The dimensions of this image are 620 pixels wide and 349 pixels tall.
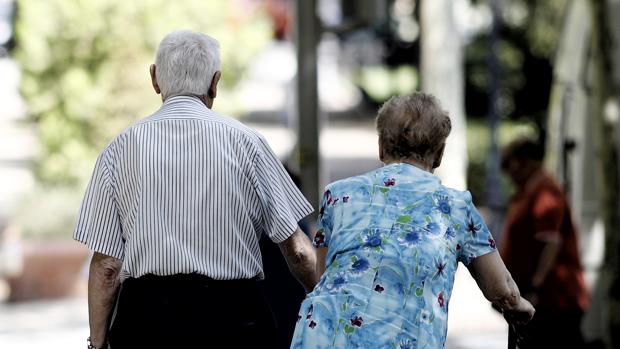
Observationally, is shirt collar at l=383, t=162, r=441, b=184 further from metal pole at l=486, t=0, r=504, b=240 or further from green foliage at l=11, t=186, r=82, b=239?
metal pole at l=486, t=0, r=504, b=240

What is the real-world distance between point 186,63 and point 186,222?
545mm

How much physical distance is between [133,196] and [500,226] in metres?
9.02

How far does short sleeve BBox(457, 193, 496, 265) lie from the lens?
4016 millimetres

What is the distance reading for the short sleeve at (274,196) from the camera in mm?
4254

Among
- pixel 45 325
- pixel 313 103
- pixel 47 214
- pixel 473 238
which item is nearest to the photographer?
pixel 473 238

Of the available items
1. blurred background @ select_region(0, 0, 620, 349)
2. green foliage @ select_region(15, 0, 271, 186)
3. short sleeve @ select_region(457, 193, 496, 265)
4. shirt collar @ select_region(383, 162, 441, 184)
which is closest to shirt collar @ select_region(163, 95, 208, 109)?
shirt collar @ select_region(383, 162, 441, 184)

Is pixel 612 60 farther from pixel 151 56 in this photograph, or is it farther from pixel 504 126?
pixel 504 126

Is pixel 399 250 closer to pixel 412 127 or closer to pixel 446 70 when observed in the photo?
pixel 412 127

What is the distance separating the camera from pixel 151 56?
619 inches

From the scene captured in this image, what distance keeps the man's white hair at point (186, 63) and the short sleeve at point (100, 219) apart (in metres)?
0.33

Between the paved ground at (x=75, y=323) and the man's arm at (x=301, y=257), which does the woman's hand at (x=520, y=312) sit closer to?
the man's arm at (x=301, y=257)

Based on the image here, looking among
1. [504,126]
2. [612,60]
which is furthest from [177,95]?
[504,126]

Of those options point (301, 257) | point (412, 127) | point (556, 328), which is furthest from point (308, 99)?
point (412, 127)

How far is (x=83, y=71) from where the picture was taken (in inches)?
612
